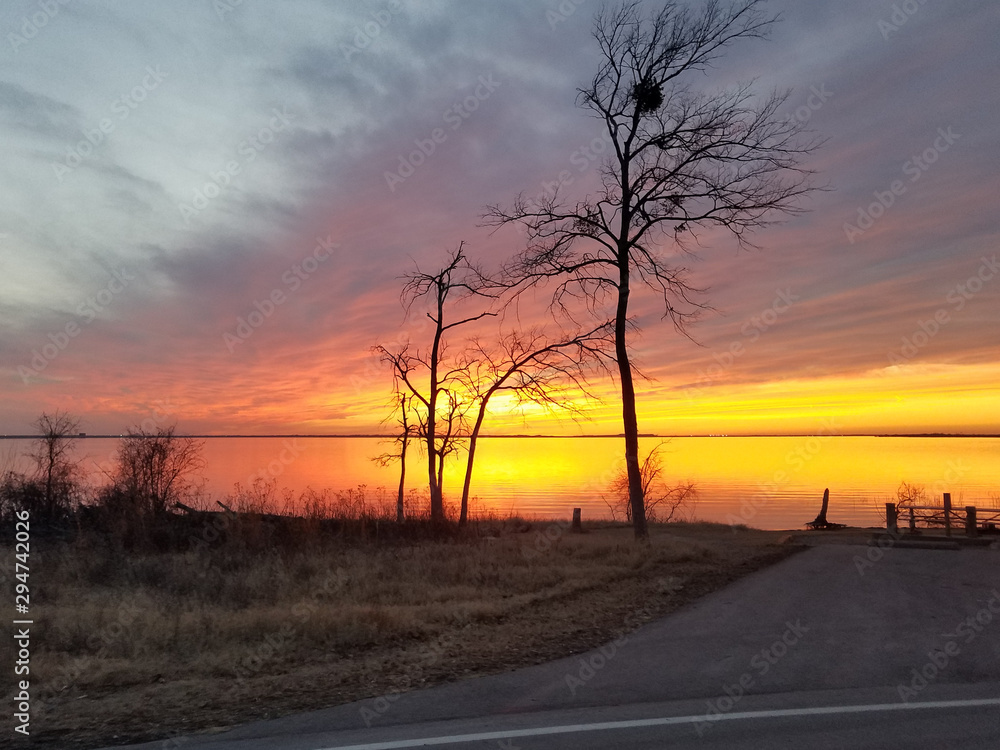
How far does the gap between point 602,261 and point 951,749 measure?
1399cm

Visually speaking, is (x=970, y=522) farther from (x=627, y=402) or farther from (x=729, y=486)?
(x=729, y=486)

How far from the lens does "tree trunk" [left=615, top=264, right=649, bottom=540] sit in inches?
675

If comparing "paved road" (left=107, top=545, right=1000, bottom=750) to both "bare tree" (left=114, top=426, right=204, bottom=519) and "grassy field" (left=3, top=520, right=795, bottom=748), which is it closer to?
"grassy field" (left=3, top=520, right=795, bottom=748)

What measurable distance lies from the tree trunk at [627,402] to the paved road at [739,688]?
6581 millimetres

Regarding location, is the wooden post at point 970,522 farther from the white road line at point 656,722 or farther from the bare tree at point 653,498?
the bare tree at point 653,498

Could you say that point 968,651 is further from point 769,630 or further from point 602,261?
point 602,261

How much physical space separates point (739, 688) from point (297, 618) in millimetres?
5867

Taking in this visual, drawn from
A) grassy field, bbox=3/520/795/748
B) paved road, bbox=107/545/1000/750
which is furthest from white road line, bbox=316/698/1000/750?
grassy field, bbox=3/520/795/748

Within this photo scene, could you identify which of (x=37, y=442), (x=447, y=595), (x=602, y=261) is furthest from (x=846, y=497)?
(x=37, y=442)

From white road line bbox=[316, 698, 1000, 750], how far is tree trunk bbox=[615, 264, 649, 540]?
11.0 meters

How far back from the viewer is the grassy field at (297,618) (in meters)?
6.69

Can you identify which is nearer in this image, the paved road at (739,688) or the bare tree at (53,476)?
the paved road at (739,688)

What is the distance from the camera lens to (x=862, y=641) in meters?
8.22

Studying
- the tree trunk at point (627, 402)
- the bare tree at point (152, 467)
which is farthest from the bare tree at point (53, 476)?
the tree trunk at point (627, 402)
